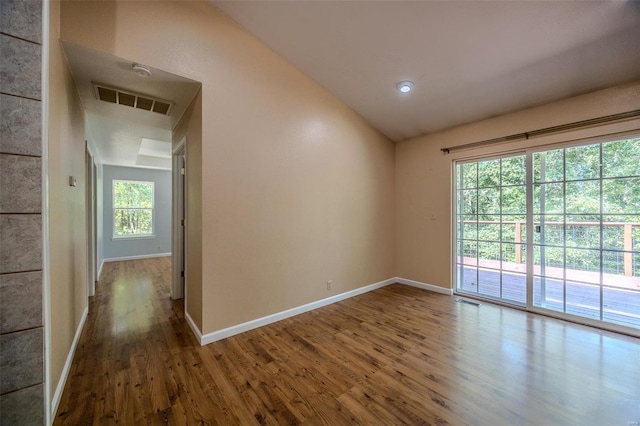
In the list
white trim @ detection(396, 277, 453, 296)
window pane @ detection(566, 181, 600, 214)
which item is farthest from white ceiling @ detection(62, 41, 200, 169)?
window pane @ detection(566, 181, 600, 214)

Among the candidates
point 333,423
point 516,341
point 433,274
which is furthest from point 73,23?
point 433,274

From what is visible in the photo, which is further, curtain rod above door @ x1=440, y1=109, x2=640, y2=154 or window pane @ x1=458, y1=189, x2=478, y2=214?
window pane @ x1=458, y1=189, x2=478, y2=214

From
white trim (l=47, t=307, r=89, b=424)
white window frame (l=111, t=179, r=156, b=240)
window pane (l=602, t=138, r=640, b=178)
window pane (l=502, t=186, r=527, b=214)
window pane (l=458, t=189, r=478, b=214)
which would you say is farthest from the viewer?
white window frame (l=111, t=179, r=156, b=240)

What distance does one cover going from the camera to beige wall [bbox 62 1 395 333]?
2.20 m

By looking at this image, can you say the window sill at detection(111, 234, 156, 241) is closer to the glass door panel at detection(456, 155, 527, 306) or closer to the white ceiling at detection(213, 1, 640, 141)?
the white ceiling at detection(213, 1, 640, 141)

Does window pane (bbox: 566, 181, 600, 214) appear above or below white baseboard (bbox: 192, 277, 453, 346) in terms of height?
above

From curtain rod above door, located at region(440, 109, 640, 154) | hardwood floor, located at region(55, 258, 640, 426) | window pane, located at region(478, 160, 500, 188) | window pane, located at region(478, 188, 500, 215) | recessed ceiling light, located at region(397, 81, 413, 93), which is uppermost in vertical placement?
recessed ceiling light, located at region(397, 81, 413, 93)

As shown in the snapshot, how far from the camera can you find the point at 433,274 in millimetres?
4121

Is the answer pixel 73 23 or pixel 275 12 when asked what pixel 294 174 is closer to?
pixel 275 12

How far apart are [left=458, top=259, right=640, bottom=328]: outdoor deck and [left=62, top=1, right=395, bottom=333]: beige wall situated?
76.0 inches

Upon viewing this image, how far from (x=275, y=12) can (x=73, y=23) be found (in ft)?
5.18

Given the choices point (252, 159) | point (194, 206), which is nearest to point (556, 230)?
point (252, 159)

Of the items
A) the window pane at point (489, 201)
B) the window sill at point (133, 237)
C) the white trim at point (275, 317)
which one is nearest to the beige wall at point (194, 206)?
the white trim at point (275, 317)

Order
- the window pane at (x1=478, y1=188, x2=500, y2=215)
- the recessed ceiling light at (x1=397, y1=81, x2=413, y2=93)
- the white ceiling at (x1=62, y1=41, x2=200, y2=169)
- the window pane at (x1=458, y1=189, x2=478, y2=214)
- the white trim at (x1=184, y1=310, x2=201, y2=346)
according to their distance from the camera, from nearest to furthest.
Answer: the white ceiling at (x1=62, y1=41, x2=200, y2=169)
the white trim at (x1=184, y1=310, x2=201, y2=346)
the recessed ceiling light at (x1=397, y1=81, x2=413, y2=93)
the window pane at (x1=478, y1=188, x2=500, y2=215)
the window pane at (x1=458, y1=189, x2=478, y2=214)
